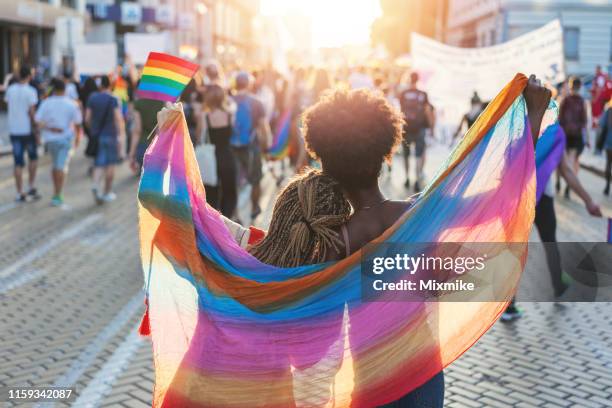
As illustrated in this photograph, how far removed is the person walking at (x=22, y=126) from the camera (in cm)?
1390

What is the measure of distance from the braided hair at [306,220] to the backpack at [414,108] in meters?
12.3

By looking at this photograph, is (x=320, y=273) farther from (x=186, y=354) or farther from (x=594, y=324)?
(x=594, y=324)

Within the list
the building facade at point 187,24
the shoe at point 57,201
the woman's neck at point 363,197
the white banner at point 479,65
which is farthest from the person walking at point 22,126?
the building facade at point 187,24

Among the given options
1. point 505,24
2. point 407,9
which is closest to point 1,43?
Result: point 505,24

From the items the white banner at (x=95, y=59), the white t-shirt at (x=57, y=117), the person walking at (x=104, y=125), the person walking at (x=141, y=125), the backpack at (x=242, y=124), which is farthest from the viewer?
the white banner at (x=95, y=59)

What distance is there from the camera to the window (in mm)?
46625

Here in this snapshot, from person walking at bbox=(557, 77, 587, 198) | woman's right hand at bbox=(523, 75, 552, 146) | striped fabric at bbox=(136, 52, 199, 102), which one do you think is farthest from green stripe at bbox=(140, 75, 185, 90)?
person walking at bbox=(557, 77, 587, 198)

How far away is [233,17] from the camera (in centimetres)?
10544

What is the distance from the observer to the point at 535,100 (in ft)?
11.1

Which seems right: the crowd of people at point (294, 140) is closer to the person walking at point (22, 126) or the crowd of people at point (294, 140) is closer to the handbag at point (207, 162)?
the person walking at point (22, 126)

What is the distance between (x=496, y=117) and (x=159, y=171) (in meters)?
1.23

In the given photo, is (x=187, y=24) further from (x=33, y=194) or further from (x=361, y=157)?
(x=361, y=157)

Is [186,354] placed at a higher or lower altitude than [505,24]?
lower

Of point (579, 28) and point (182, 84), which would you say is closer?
point (182, 84)
